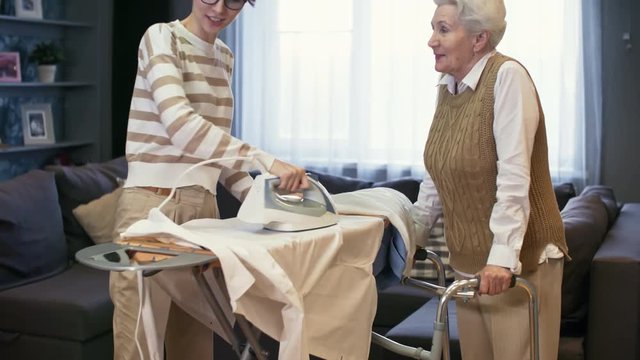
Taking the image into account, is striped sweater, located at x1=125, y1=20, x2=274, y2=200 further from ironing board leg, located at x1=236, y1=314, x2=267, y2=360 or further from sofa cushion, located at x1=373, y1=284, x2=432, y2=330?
sofa cushion, located at x1=373, y1=284, x2=432, y2=330

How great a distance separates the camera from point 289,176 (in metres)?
2.06

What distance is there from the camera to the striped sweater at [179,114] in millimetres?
2127

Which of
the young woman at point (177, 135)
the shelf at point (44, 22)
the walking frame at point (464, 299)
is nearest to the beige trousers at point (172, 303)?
the young woman at point (177, 135)

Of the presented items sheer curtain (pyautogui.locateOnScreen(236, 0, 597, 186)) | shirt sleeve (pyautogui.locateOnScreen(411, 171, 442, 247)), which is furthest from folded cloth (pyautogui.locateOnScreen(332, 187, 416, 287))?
sheer curtain (pyautogui.locateOnScreen(236, 0, 597, 186))

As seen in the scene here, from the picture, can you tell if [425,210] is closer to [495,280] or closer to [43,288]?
Result: [495,280]

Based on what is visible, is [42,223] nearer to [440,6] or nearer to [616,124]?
[440,6]

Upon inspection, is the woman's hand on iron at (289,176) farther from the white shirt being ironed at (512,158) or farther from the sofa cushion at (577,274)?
the sofa cushion at (577,274)

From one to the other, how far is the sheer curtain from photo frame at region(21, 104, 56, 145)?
1124 millimetres

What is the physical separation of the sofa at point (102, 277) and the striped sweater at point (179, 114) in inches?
44.9

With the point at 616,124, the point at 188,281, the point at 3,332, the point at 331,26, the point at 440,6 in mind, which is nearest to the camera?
the point at 188,281

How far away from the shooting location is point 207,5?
7.36ft

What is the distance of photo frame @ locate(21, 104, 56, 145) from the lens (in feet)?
17.9

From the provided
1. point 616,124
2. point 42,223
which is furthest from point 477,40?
→ point 616,124

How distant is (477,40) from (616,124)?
2.73 m
